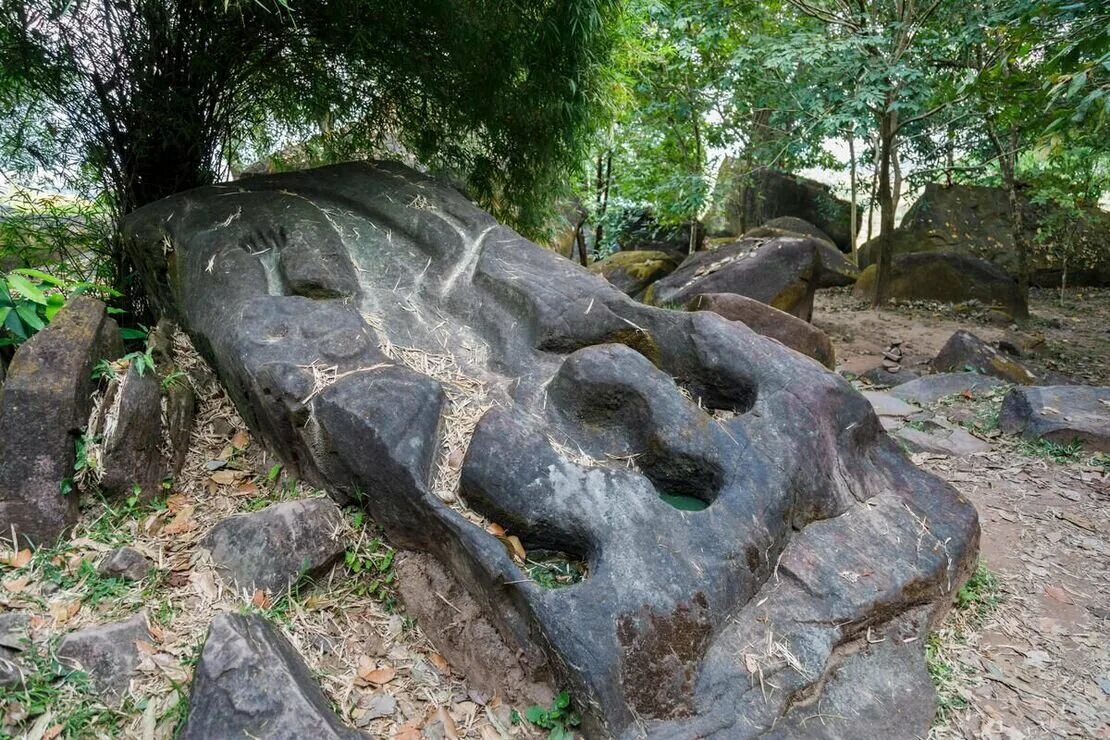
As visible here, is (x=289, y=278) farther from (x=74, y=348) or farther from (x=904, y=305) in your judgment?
(x=904, y=305)

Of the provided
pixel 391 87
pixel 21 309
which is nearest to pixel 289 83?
pixel 391 87

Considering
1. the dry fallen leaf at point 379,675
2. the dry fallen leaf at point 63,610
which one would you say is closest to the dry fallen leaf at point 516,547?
the dry fallen leaf at point 379,675

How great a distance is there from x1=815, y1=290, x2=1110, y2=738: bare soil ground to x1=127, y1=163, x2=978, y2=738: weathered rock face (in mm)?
202

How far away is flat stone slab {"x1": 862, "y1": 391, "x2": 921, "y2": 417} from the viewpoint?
578cm

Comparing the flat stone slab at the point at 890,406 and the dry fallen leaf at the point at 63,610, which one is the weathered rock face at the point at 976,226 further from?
the dry fallen leaf at the point at 63,610

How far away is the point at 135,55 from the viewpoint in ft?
13.8

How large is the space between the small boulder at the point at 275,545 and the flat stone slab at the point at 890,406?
4.45m

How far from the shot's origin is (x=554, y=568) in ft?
8.66

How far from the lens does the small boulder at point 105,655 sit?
231 centimetres

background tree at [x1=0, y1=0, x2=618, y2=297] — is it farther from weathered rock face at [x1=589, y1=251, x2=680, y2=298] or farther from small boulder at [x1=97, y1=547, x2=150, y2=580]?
weathered rock face at [x1=589, y1=251, x2=680, y2=298]

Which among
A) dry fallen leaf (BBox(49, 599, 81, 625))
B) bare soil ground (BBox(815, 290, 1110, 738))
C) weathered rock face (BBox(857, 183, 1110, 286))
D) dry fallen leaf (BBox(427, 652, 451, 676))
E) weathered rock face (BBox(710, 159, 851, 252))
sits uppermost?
weathered rock face (BBox(710, 159, 851, 252))

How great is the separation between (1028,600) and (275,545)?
3255 millimetres

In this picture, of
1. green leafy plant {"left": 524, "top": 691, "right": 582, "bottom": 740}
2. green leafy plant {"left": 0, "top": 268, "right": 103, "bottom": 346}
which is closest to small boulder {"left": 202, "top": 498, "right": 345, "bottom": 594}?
green leafy plant {"left": 524, "top": 691, "right": 582, "bottom": 740}

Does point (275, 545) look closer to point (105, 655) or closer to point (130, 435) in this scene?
point (105, 655)
